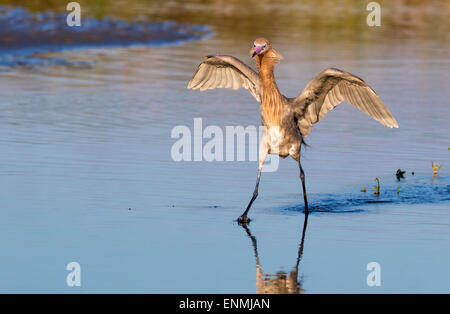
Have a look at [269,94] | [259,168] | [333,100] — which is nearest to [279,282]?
[259,168]

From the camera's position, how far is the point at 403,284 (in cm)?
835

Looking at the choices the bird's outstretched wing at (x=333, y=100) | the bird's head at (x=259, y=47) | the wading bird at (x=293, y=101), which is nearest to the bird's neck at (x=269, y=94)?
the wading bird at (x=293, y=101)

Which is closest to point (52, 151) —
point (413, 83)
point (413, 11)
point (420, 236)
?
point (420, 236)

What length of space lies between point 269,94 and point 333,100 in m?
0.83

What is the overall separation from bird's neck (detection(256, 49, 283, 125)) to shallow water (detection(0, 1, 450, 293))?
94 cm

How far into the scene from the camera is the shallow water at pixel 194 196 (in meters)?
8.62

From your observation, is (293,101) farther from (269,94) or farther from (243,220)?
(243,220)

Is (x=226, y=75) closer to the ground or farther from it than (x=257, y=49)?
farther from it

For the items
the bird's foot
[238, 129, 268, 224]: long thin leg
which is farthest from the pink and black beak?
the bird's foot

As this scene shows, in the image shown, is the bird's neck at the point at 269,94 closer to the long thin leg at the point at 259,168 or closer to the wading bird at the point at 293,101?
the wading bird at the point at 293,101

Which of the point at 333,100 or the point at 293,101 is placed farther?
the point at 333,100

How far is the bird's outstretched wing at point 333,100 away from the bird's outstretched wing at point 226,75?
0.57 m

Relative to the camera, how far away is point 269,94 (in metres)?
11.4

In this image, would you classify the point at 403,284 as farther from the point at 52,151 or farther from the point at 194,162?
the point at 52,151
